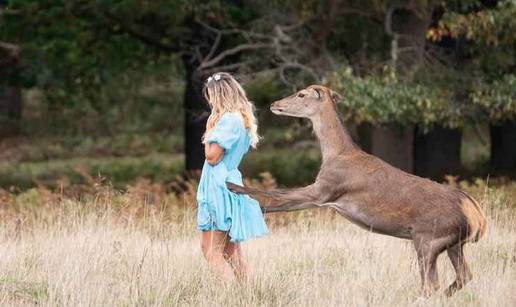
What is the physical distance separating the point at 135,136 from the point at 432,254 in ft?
101

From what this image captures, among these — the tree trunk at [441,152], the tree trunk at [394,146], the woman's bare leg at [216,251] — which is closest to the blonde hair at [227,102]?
the woman's bare leg at [216,251]

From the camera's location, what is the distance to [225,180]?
352 inches

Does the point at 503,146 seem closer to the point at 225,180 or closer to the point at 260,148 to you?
the point at 260,148

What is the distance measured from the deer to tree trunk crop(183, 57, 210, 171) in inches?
457

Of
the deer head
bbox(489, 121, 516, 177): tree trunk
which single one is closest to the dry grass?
the deer head

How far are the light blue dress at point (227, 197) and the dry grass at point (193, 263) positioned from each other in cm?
36

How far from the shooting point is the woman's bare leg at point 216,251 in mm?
8867

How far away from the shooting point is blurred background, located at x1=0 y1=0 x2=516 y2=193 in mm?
18547

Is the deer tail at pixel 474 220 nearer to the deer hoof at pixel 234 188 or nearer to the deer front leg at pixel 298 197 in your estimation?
the deer front leg at pixel 298 197

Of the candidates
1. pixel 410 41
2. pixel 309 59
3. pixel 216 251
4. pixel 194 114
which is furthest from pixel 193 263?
pixel 194 114

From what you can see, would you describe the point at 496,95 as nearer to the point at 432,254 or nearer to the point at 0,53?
the point at 0,53

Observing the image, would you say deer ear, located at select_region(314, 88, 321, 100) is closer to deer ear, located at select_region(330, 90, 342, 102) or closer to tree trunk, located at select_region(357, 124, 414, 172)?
deer ear, located at select_region(330, 90, 342, 102)

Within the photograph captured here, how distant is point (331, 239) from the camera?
456 inches

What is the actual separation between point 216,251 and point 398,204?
129 centimetres
